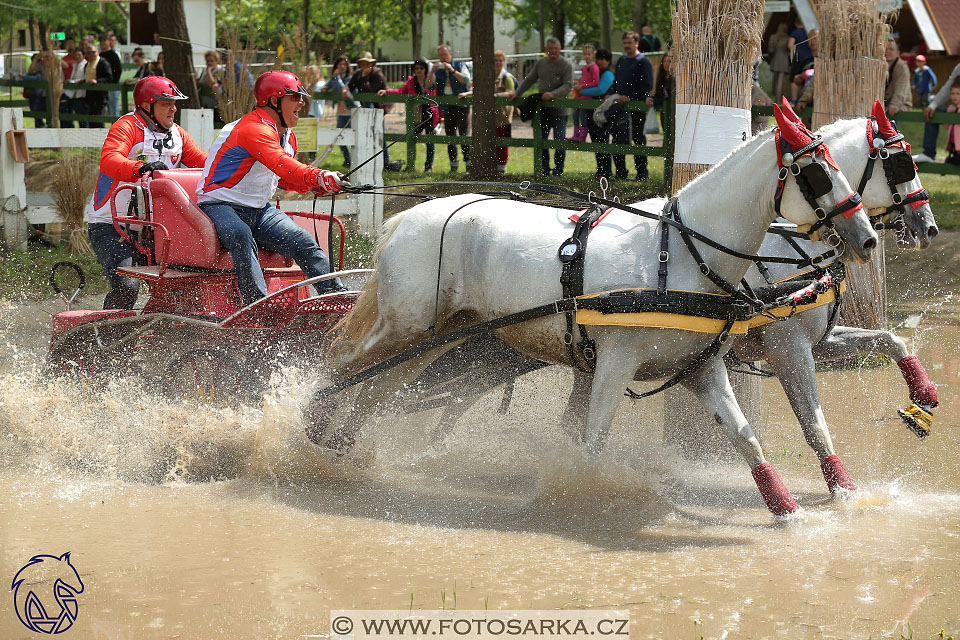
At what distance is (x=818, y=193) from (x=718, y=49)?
63.3 inches

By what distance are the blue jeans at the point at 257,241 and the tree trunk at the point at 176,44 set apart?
8.28 m

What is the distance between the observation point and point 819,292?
16.9 ft

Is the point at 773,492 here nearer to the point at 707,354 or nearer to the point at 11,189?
the point at 707,354

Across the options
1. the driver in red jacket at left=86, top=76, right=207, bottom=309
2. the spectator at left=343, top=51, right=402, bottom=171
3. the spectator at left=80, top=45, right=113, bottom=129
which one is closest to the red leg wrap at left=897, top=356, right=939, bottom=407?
the driver in red jacket at left=86, top=76, right=207, bottom=309

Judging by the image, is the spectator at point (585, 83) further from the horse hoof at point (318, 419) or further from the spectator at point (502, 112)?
the horse hoof at point (318, 419)

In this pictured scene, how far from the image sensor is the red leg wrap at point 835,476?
17.3ft

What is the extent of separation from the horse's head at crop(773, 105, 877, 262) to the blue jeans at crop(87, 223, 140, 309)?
4.17 metres

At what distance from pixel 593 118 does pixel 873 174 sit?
9.61m

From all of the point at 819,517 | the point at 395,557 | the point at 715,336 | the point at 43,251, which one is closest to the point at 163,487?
the point at 395,557

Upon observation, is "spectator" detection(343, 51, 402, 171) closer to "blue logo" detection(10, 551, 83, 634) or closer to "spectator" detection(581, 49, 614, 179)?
"spectator" detection(581, 49, 614, 179)

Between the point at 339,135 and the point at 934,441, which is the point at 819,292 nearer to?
the point at 934,441

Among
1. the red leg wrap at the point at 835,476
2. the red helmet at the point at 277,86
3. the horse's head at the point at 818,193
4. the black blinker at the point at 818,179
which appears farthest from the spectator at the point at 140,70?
the black blinker at the point at 818,179

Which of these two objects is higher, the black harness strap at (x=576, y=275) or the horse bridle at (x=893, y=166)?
the horse bridle at (x=893, y=166)

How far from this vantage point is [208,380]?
603 cm
